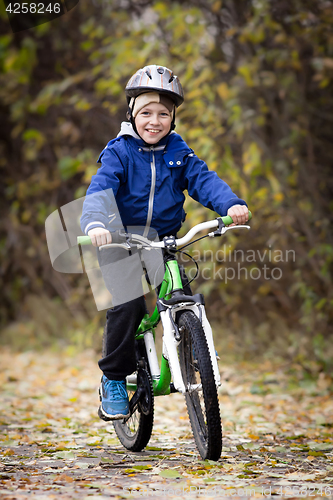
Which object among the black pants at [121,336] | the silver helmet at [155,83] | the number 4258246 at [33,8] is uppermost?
the number 4258246 at [33,8]

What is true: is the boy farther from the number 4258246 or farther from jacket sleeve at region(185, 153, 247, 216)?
the number 4258246

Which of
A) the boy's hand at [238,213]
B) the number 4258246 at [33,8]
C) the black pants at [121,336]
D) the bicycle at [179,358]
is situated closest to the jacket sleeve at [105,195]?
the bicycle at [179,358]

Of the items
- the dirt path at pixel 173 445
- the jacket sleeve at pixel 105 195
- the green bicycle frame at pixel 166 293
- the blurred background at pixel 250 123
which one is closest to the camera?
the dirt path at pixel 173 445

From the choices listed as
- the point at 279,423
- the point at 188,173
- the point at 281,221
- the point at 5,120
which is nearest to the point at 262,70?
the point at 281,221

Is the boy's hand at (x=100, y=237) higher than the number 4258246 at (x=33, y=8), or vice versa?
the number 4258246 at (x=33, y=8)

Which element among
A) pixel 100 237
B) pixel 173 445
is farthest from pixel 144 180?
pixel 173 445

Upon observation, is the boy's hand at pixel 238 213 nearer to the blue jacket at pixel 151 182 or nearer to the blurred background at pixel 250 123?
the blue jacket at pixel 151 182

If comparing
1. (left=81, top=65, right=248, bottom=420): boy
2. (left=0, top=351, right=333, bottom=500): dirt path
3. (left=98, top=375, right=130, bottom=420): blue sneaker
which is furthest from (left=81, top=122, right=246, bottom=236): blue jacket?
(left=0, top=351, right=333, bottom=500): dirt path

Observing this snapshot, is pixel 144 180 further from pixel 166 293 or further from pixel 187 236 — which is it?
pixel 166 293

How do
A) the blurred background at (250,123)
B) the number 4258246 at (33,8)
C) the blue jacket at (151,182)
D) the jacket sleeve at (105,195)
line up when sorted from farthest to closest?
the number 4258246 at (33,8) → the blurred background at (250,123) → the blue jacket at (151,182) → the jacket sleeve at (105,195)

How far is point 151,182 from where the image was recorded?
2955 mm

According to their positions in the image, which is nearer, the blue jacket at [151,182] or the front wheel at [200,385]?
the front wheel at [200,385]

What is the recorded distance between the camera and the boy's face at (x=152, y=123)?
2.98 meters

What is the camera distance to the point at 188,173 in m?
3.02
